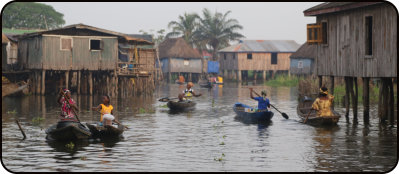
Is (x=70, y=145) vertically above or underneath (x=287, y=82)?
underneath

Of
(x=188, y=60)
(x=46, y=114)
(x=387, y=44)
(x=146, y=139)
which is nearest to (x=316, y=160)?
(x=146, y=139)

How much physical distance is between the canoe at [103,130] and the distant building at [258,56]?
52.6 m

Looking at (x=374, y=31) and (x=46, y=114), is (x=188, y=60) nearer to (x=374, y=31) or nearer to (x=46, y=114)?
(x=46, y=114)

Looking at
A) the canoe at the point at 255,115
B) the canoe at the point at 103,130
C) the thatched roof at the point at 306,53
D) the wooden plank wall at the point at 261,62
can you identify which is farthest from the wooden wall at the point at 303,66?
the canoe at the point at 103,130

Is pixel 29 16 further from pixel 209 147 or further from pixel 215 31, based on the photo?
pixel 209 147

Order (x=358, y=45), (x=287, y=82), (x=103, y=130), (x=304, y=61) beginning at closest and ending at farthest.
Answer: (x=103, y=130)
(x=358, y=45)
(x=287, y=82)
(x=304, y=61)

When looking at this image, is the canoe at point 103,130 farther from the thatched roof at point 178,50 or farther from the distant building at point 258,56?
the distant building at point 258,56

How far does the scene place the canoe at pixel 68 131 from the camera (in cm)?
1652

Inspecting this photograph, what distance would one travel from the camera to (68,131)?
54.3 feet

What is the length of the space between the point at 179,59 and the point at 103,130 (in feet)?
171

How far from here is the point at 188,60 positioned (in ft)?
229

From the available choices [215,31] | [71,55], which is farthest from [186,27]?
[71,55]

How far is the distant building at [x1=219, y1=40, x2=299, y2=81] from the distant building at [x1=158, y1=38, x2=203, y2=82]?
3979mm

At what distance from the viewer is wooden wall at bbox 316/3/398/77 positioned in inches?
786
